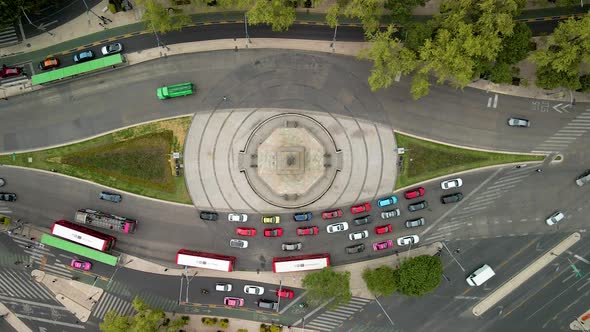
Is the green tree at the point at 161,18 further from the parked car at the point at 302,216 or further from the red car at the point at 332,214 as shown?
the red car at the point at 332,214

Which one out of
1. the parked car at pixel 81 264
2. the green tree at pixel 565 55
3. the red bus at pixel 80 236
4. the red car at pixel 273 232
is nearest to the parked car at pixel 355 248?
the red car at pixel 273 232

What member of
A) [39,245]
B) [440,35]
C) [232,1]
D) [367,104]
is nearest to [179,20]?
[232,1]

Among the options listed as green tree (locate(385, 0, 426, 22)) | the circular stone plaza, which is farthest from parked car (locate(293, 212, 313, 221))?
green tree (locate(385, 0, 426, 22))

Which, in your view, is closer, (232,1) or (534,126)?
(232,1)

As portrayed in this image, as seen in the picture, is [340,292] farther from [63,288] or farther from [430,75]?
[63,288]

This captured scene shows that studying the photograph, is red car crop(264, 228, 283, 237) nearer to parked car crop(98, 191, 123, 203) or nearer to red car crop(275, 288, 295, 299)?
red car crop(275, 288, 295, 299)

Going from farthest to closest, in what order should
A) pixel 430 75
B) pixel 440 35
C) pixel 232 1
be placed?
pixel 430 75 → pixel 232 1 → pixel 440 35

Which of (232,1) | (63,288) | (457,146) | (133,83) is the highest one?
(232,1)
